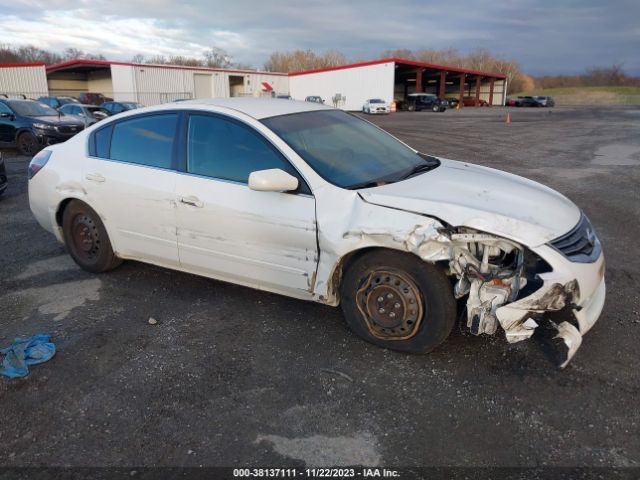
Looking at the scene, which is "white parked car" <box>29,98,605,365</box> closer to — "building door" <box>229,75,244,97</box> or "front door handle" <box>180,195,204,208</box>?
"front door handle" <box>180,195,204,208</box>

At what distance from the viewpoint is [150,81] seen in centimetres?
4341

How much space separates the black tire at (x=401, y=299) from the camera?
10.4 ft

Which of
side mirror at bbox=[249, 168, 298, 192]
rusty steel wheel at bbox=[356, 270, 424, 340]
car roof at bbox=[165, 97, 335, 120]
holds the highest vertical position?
car roof at bbox=[165, 97, 335, 120]

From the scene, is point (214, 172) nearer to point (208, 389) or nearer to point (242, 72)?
point (208, 389)

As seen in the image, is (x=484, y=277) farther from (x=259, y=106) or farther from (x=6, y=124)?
(x=6, y=124)

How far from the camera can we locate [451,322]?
3.21 m

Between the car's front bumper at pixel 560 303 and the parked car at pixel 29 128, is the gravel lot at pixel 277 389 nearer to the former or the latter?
the car's front bumper at pixel 560 303

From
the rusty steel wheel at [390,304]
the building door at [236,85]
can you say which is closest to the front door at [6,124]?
the rusty steel wheel at [390,304]

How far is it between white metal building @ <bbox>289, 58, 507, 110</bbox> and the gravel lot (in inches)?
1820

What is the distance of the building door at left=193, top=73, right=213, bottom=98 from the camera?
157ft

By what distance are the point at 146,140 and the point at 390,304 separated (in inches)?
101

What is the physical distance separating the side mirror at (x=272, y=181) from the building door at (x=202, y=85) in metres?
47.6

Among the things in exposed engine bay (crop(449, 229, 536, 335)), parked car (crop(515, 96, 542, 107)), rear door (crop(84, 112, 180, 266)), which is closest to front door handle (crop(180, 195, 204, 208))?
rear door (crop(84, 112, 180, 266))

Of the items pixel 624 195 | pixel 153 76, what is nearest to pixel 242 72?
pixel 153 76
